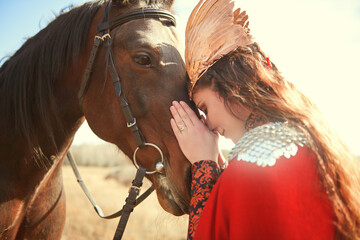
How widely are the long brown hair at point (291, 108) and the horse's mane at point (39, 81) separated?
3.95 ft

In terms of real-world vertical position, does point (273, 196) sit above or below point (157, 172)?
above

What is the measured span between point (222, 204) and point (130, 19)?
1526mm

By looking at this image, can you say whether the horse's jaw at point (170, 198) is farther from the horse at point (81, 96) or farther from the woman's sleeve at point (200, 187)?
the woman's sleeve at point (200, 187)

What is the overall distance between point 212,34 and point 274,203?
3.33 ft

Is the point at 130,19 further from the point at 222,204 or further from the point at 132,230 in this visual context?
the point at 132,230

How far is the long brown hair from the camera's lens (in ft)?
3.50

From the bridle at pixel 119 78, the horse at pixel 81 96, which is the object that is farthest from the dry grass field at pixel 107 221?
the bridle at pixel 119 78

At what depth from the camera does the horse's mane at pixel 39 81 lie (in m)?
2.15

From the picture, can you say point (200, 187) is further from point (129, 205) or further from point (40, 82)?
point (40, 82)

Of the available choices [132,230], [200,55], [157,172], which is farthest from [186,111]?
[132,230]

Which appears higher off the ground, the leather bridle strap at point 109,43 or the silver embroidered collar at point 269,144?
the leather bridle strap at point 109,43

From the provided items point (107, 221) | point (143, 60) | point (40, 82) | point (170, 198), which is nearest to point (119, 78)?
point (143, 60)

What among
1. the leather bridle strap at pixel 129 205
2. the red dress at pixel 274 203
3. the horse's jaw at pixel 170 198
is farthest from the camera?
the leather bridle strap at pixel 129 205

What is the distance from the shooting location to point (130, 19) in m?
2.03
